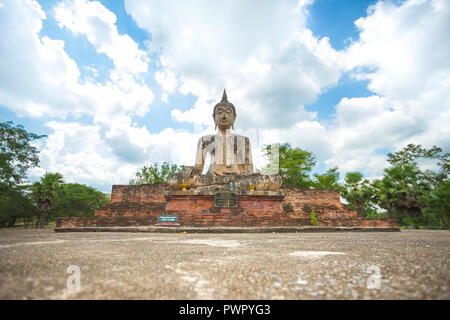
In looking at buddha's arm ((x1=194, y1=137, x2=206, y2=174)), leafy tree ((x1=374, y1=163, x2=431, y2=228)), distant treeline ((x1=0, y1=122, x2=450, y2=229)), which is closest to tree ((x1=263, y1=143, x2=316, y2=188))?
distant treeline ((x1=0, y1=122, x2=450, y2=229))

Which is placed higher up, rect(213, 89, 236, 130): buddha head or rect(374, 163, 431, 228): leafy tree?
rect(213, 89, 236, 130): buddha head

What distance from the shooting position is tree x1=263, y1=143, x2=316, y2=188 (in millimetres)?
18250

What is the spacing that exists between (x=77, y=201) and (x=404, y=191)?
90.5ft

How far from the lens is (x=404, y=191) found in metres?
12.9

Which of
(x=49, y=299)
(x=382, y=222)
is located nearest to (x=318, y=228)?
(x=382, y=222)

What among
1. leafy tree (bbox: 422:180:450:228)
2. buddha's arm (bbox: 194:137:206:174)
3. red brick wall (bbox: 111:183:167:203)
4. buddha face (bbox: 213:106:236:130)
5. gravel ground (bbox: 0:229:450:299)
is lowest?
gravel ground (bbox: 0:229:450:299)

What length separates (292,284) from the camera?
1.06m

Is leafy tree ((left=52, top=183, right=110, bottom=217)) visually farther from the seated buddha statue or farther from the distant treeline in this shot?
the seated buddha statue

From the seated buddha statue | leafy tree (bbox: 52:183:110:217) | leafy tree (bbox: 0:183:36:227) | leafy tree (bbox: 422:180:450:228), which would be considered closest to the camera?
leafy tree (bbox: 422:180:450:228)

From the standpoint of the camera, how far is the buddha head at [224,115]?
9234 mm

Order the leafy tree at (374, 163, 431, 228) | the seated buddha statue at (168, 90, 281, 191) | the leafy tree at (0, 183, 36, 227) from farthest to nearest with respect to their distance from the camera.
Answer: the leafy tree at (0, 183, 36, 227)
the leafy tree at (374, 163, 431, 228)
the seated buddha statue at (168, 90, 281, 191)

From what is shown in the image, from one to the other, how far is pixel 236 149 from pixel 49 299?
8.55 m

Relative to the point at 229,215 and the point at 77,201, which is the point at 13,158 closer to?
the point at 77,201
